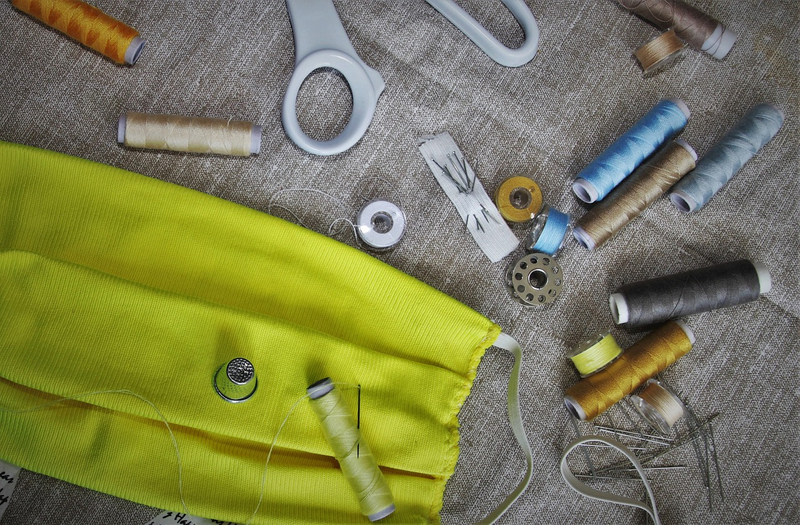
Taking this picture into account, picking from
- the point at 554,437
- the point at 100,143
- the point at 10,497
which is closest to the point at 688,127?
the point at 554,437

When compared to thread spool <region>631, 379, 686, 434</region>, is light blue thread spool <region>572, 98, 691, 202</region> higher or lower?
higher

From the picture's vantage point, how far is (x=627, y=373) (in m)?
1.53

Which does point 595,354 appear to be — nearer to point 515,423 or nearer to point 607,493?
point 515,423

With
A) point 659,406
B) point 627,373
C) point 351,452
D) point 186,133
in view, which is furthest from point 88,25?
point 659,406

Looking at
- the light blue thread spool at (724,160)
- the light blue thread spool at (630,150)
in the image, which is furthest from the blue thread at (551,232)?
the light blue thread spool at (724,160)

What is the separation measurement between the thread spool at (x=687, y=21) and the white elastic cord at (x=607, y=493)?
115 centimetres

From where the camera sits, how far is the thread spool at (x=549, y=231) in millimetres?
1526

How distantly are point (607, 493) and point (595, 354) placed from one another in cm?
38

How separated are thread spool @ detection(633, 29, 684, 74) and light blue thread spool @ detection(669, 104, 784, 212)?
0.28 metres

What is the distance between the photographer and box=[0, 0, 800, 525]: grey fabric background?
1.55 metres

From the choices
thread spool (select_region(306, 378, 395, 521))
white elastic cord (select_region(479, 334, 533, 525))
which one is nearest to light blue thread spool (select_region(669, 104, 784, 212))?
white elastic cord (select_region(479, 334, 533, 525))

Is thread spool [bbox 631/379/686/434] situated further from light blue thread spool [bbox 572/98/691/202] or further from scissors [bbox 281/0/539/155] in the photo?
scissors [bbox 281/0/539/155]

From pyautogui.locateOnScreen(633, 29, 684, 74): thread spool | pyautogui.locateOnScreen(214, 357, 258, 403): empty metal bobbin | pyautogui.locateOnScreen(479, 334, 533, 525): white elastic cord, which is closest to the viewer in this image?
pyautogui.locateOnScreen(214, 357, 258, 403): empty metal bobbin

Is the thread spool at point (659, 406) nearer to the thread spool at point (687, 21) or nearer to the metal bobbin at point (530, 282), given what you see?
the metal bobbin at point (530, 282)
